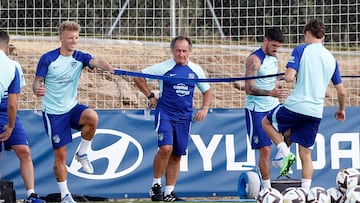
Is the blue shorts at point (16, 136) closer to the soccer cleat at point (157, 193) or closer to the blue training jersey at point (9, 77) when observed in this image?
the blue training jersey at point (9, 77)

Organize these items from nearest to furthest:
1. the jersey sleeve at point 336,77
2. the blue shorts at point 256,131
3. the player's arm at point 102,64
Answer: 1. the player's arm at point 102,64
2. the jersey sleeve at point 336,77
3. the blue shorts at point 256,131

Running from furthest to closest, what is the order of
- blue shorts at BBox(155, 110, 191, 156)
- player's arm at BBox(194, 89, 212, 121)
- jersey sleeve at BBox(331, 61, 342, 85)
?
player's arm at BBox(194, 89, 212, 121)
blue shorts at BBox(155, 110, 191, 156)
jersey sleeve at BBox(331, 61, 342, 85)

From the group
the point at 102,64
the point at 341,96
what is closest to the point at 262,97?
the point at 341,96

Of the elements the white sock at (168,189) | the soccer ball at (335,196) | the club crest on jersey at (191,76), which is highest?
the club crest on jersey at (191,76)

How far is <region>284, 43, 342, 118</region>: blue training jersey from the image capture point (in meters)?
12.3

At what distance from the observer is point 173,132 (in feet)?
44.6

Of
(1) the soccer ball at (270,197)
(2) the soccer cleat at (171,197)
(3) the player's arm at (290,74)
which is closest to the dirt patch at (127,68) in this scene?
(2) the soccer cleat at (171,197)

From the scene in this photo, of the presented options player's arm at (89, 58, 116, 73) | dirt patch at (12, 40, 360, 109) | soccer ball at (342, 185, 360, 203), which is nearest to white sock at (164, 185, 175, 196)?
player's arm at (89, 58, 116, 73)

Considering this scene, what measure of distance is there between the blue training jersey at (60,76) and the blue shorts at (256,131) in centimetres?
237

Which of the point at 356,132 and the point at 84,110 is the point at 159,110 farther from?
the point at 356,132

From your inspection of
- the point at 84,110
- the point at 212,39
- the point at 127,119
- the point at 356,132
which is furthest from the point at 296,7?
the point at 84,110

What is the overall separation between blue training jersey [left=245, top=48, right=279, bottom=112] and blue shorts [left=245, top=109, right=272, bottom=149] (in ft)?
0.22

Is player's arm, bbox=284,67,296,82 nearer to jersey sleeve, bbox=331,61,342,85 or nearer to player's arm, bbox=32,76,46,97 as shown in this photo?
jersey sleeve, bbox=331,61,342,85

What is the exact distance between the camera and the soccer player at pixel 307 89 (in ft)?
40.3
